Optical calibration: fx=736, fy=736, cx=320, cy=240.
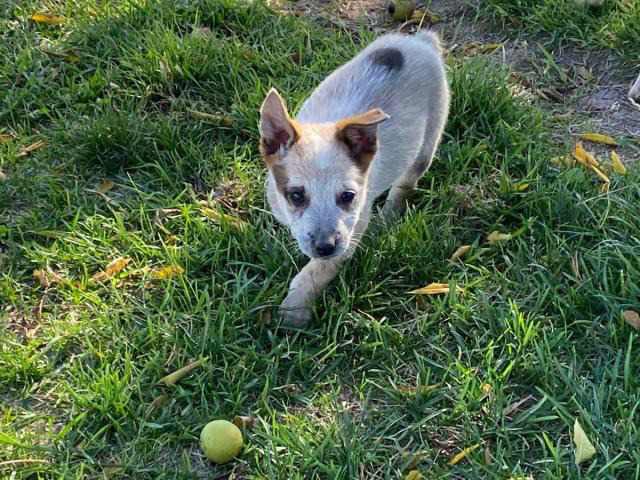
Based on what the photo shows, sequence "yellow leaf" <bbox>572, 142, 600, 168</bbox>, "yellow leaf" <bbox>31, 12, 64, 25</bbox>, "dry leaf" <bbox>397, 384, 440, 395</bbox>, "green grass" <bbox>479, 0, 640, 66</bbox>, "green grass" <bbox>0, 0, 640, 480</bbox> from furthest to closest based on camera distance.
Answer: "yellow leaf" <bbox>31, 12, 64, 25</bbox> < "green grass" <bbox>479, 0, 640, 66</bbox> < "yellow leaf" <bbox>572, 142, 600, 168</bbox> < "dry leaf" <bbox>397, 384, 440, 395</bbox> < "green grass" <bbox>0, 0, 640, 480</bbox>

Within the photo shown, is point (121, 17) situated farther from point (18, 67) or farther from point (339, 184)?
point (339, 184)

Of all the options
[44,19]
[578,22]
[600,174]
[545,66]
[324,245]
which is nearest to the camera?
[324,245]

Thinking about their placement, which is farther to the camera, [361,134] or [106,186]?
[106,186]

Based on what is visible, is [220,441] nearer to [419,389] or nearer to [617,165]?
[419,389]

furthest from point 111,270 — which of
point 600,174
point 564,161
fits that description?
point 600,174

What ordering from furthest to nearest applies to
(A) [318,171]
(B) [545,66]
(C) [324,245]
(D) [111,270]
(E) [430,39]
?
(B) [545,66], (E) [430,39], (D) [111,270], (A) [318,171], (C) [324,245]

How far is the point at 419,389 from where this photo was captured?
118 inches

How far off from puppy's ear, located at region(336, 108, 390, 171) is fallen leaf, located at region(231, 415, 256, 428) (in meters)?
1.20

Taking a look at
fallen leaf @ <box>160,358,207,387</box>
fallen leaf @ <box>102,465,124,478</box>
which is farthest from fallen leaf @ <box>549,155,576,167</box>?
fallen leaf @ <box>102,465,124,478</box>

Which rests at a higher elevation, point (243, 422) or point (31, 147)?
point (31, 147)

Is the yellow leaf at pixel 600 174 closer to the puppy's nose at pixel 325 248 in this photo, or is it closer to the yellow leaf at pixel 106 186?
the puppy's nose at pixel 325 248

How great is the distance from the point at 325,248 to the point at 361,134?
1.75 ft

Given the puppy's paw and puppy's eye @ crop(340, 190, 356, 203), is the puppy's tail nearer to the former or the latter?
puppy's eye @ crop(340, 190, 356, 203)

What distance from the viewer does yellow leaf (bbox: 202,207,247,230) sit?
3.71 m
